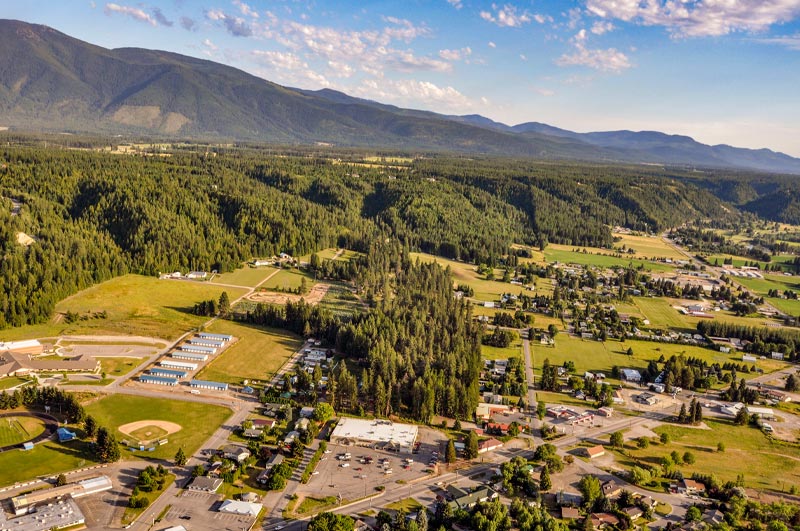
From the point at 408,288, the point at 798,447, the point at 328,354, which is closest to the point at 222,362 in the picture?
the point at 328,354

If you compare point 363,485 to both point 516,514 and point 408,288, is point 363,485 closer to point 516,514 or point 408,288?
point 516,514

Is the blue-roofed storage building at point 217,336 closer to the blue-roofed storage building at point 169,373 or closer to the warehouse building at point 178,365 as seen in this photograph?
the warehouse building at point 178,365

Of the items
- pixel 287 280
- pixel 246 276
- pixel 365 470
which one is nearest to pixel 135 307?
pixel 246 276

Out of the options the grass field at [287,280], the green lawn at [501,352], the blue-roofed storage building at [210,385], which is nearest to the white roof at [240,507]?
the blue-roofed storage building at [210,385]

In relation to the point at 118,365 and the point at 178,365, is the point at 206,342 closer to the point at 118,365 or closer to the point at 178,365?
the point at 178,365

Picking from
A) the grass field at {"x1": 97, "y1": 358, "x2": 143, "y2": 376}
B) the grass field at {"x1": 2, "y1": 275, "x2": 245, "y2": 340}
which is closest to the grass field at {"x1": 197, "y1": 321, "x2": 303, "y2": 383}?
the grass field at {"x1": 2, "y1": 275, "x2": 245, "y2": 340}

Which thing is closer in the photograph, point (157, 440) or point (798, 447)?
point (157, 440)
